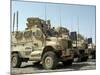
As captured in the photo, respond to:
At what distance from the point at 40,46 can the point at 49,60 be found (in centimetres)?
→ 24

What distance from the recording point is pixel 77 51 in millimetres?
2984

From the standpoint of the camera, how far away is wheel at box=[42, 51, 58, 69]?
2.84 meters

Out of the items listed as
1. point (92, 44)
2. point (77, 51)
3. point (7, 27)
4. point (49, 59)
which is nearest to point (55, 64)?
point (49, 59)

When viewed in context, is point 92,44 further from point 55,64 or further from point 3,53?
point 3,53

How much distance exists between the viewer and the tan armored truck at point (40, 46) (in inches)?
108

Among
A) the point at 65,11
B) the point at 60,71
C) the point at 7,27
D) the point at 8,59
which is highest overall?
the point at 65,11

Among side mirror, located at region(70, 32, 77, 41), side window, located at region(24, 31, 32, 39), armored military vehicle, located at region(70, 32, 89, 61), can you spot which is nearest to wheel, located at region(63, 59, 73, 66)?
armored military vehicle, located at region(70, 32, 89, 61)

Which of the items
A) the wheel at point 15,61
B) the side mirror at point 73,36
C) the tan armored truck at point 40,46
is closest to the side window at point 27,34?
the tan armored truck at point 40,46

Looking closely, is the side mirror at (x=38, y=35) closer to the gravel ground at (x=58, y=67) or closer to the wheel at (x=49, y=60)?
the wheel at (x=49, y=60)

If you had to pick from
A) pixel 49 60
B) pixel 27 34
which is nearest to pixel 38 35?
pixel 27 34

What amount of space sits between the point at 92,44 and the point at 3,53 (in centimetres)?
130

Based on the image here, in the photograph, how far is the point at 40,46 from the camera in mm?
2820

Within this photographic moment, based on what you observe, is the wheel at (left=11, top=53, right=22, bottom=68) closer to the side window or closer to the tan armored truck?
the tan armored truck

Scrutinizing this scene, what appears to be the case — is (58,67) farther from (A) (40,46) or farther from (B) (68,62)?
(A) (40,46)
